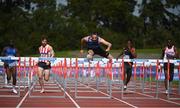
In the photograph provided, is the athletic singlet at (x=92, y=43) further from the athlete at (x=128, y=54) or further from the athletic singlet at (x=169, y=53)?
the athletic singlet at (x=169, y=53)

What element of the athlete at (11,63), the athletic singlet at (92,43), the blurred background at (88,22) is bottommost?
the athlete at (11,63)

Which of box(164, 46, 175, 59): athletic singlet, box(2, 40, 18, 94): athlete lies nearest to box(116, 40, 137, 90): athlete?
box(164, 46, 175, 59): athletic singlet

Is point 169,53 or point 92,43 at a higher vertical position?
point 92,43

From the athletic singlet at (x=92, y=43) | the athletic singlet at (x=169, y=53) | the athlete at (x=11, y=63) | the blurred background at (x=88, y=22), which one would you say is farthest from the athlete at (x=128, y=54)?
the blurred background at (x=88, y=22)

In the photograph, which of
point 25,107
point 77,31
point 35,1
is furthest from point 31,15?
point 25,107

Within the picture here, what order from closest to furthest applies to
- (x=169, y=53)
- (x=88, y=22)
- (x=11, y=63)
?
(x=11, y=63) < (x=169, y=53) < (x=88, y=22)

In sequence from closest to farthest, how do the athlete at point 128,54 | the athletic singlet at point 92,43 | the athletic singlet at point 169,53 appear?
the athletic singlet at point 92,43
the athletic singlet at point 169,53
the athlete at point 128,54

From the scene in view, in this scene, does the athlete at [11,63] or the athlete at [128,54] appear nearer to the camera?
the athlete at [11,63]

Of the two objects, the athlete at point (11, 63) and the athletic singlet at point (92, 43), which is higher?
the athletic singlet at point (92, 43)

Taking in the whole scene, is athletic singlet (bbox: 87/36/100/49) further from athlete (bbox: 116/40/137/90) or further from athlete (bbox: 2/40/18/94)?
athlete (bbox: 116/40/137/90)

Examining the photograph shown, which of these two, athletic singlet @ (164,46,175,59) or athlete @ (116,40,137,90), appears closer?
athletic singlet @ (164,46,175,59)

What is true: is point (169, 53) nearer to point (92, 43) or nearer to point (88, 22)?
point (92, 43)

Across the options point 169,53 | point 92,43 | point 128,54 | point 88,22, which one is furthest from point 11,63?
point 88,22

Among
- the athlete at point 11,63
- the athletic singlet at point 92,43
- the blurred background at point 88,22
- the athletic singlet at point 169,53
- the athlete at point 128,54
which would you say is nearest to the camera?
the athletic singlet at point 92,43
